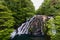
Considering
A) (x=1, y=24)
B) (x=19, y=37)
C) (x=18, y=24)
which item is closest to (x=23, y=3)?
(x=18, y=24)

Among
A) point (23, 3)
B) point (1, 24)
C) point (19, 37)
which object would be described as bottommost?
point (19, 37)

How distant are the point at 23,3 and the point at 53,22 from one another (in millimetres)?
3031

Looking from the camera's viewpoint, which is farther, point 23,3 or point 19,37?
point 23,3

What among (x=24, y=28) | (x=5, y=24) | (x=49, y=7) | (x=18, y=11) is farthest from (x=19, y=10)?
(x=5, y=24)

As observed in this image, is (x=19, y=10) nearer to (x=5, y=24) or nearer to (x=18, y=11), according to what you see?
(x=18, y=11)

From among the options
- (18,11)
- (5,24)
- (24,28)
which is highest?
(18,11)

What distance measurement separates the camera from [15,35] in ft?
33.5

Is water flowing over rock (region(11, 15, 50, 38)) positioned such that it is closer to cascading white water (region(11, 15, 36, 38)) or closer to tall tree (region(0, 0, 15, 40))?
cascading white water (region(11, 15, 36, 38))

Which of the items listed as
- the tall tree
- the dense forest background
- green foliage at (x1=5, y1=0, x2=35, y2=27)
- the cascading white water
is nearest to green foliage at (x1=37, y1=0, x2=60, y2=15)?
the dense forest background

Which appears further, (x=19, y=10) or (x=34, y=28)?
(x=19, y=10)

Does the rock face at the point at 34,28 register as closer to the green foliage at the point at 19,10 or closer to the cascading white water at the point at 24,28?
the cascading white water at the point at 24,28

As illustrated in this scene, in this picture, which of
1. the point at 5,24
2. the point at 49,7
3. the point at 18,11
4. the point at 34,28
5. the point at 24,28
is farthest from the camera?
the point at 49,7

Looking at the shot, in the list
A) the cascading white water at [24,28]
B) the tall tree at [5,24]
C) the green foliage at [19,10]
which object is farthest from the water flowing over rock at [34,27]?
the tall tree at [5,24]

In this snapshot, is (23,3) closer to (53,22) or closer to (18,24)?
(18,24)
